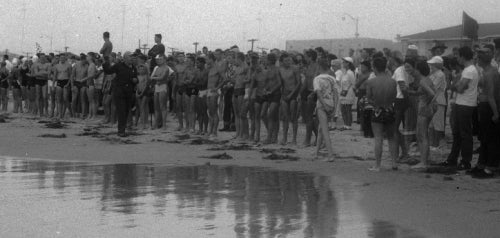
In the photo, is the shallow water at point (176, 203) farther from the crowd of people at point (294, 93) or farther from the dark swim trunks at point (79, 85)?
the dark swim trunks at point (79, 85)

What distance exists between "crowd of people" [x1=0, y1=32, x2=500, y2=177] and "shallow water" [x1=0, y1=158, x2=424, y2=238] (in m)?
2.36

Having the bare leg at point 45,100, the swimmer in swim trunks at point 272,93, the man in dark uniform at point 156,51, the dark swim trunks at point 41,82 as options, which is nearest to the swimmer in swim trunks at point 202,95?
the swimmer in swim trunks at point 272,93

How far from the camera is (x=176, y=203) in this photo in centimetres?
970

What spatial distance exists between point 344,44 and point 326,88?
35384 millimetres

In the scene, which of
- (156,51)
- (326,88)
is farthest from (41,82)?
(326,88)

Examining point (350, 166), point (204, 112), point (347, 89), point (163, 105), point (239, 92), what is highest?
point (347, 89)

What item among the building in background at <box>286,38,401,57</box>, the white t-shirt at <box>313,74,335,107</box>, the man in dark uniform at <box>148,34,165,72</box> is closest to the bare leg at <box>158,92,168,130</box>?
the man in dark uniform at <box>148,34,165,72</box>

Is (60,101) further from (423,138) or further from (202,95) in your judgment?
(423,138)

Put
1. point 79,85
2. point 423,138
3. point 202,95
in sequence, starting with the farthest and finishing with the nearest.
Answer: point 79,85 → point 202,95 → point 423,138

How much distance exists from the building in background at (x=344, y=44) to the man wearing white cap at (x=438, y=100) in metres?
29.6

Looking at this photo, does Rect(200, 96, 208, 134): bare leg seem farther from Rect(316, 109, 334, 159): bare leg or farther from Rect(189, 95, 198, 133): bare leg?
Rect(316, 109, 334, 159): bare leg

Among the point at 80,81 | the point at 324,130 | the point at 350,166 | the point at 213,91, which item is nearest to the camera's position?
the point at 350,166

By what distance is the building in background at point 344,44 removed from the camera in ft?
156

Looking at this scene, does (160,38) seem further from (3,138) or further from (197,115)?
(3,138)
